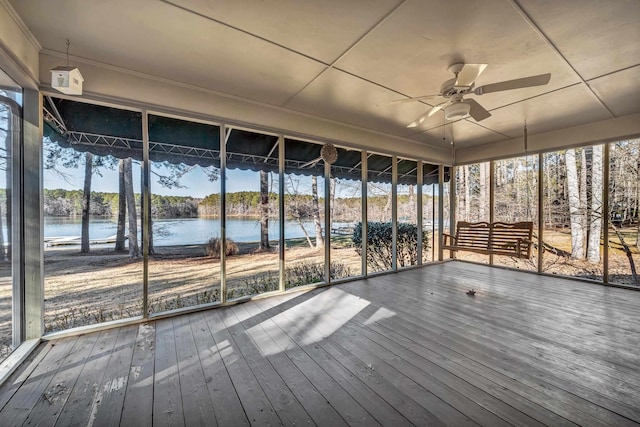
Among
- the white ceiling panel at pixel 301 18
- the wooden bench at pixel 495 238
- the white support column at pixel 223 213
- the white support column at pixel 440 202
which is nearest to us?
the white ceiling panel at pixel 301 18

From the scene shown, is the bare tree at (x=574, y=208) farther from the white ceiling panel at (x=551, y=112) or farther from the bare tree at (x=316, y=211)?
the bare tree at (x=316, y=211)

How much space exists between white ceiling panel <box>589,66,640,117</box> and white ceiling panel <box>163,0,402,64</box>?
9.36ft

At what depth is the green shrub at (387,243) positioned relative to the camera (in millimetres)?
4965

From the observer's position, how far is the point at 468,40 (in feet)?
7.31

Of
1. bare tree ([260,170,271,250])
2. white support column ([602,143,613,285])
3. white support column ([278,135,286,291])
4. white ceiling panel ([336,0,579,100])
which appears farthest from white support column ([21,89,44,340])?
white support column ([602,143,613,285])

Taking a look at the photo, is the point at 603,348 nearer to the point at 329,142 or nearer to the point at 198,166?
the point at 329,142

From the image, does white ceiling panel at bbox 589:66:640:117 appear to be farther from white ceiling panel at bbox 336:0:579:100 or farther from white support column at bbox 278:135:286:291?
white support column at bbox 278:135:286:291

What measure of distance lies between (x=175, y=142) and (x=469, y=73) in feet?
11.0

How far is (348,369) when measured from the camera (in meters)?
Answer: 1.96

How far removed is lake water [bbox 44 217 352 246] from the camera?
2613 mm

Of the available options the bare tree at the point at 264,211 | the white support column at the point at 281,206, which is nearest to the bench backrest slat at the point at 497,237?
the white support column at the point at 281,206

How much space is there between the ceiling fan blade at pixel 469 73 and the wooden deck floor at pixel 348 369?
2.50 meters

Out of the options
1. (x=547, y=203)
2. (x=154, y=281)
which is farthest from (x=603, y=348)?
(x=154, y=281)

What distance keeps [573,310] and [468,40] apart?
3.27 meters
